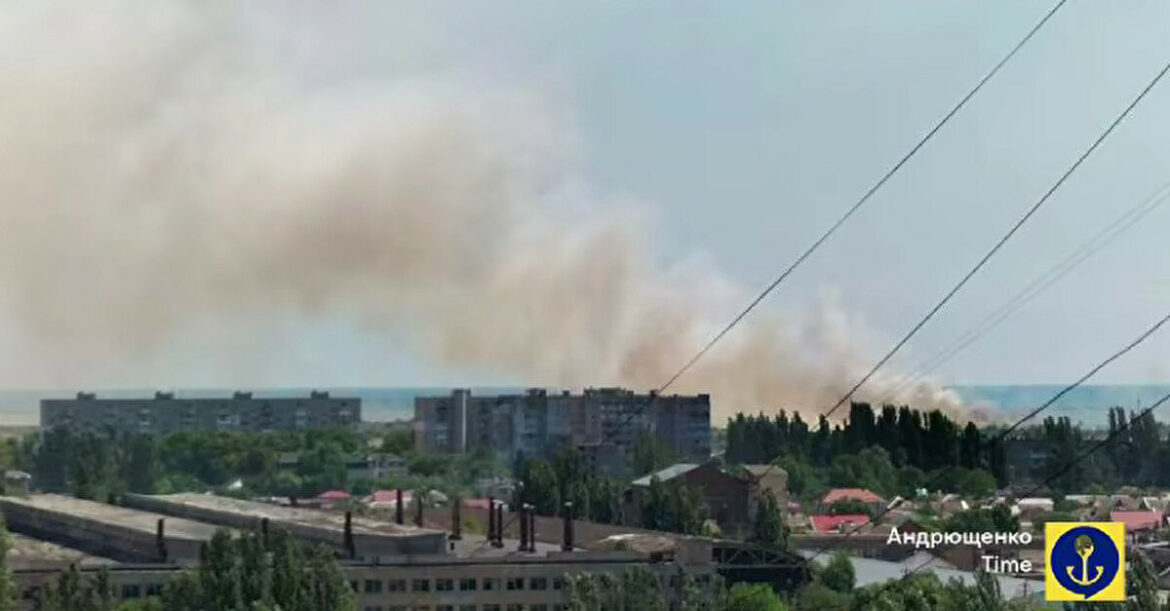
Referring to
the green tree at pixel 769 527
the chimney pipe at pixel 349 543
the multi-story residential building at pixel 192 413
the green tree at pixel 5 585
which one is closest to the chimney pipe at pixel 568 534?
the green tree at pixel 769 527

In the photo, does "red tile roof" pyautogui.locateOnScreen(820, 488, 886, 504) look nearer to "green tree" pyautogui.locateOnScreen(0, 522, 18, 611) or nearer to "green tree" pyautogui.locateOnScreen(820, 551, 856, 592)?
"green tree" pyautogui.locateOnScreen(820, 551, 856, 592)

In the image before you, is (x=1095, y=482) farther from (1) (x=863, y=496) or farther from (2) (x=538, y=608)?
(2) (x=538, y=608)

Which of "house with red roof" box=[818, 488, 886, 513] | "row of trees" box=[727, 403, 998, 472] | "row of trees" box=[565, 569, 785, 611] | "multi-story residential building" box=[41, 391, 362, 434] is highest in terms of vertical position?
"multi-story residential building" box=[41, 391, 362, 434]

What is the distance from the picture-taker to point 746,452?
137ft

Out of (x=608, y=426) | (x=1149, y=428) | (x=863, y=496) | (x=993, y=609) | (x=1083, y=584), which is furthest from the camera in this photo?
(x=608, y=426)

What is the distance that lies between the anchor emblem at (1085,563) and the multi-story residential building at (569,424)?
968 inches

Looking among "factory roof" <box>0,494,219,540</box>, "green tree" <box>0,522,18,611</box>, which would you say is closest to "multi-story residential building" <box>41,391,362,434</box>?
"factory roof" <box>0,494,219,540</box>

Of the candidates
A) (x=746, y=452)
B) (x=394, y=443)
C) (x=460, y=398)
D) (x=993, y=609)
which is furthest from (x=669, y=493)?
(x=394, y=443)

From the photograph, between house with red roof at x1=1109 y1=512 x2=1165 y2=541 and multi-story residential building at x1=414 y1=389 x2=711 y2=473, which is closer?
house with red roof at x1=1109 y1=512 x2=1165 y2=541

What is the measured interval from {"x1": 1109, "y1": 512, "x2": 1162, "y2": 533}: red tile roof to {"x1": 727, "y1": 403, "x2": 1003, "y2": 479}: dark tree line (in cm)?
752

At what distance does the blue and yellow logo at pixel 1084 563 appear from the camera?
15.1m

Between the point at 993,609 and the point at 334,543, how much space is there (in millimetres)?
11592

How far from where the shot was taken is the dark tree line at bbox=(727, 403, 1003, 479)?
132ft

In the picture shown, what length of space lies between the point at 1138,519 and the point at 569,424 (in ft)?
60.8
